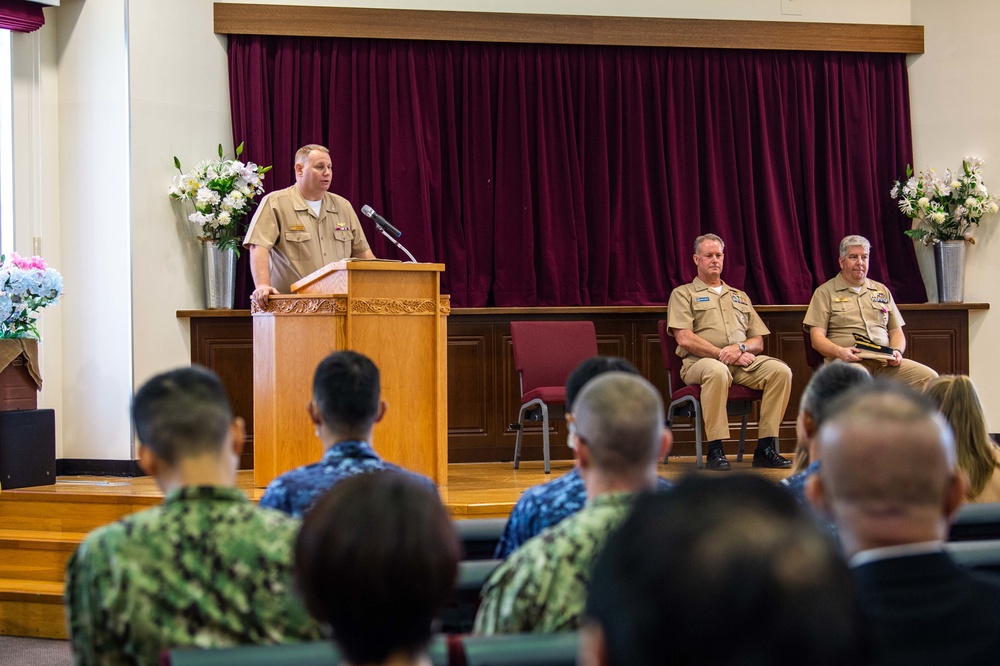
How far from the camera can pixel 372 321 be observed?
4633 millimetres

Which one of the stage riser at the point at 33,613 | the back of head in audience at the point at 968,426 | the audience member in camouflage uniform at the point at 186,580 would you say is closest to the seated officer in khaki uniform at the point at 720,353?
the back of head in audience at the point at 968,426

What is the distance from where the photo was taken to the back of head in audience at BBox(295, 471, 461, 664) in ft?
3.35

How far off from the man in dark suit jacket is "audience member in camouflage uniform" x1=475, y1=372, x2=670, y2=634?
0.52 metres

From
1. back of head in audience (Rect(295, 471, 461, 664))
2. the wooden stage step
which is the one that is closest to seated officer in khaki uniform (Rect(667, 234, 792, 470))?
the wooden stage step

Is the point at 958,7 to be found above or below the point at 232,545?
above

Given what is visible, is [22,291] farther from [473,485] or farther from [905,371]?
[905,371]

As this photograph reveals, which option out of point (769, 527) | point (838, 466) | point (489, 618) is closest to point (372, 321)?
point (489, 618)

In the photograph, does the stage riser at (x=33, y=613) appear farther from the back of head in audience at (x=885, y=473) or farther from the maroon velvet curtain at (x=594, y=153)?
the back of head in audience at (x=885, y=473)

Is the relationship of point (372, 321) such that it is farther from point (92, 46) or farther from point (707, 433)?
point (92, 46)

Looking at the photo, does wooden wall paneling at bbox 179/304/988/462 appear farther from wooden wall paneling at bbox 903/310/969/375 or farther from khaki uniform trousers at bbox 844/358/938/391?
khaki uniform trousers at bbox 844/358/938/391

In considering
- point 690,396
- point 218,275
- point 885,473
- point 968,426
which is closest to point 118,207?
point 218,275

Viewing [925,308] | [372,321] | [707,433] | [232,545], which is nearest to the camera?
[232,545]

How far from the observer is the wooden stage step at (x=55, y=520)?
4.75 m

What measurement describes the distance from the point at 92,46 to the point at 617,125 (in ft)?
11.3
